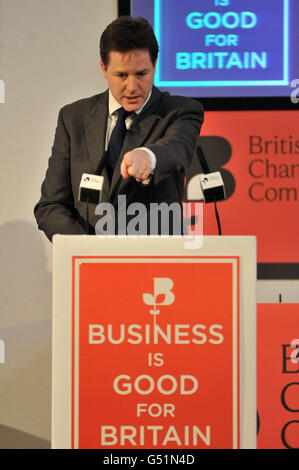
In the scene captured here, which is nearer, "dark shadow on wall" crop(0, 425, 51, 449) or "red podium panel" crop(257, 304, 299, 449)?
"red podium panel" crop(257, 304, 299, 449)

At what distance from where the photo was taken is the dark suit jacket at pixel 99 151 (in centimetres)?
172

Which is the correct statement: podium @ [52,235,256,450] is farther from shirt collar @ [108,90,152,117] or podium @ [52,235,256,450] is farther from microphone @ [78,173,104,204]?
shirt collar @ [108,90,152,117]

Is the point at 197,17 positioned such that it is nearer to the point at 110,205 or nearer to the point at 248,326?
the point at 110,205

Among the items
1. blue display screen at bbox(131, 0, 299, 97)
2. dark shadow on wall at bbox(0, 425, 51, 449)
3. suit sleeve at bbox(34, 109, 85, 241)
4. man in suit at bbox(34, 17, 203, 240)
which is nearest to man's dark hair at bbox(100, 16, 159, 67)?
man in suit at bbox(34, 17, 203, 240)

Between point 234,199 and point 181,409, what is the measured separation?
166 cm

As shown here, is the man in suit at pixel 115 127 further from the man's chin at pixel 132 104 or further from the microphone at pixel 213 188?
the microphone at pixel 213 188

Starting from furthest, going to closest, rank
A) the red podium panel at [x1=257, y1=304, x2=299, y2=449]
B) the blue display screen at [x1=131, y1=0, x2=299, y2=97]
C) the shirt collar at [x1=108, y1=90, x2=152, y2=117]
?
the blue display screen at [x1=131, y1=0, x2=299, y2=97] → the red podium panel at [x1=257, y1=304, x2=299, y2=449] → the shirt collar at [x1=108, y1=90, x2=152, y2=117]

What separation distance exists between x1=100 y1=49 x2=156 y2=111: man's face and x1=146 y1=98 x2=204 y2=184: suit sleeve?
0.09 m

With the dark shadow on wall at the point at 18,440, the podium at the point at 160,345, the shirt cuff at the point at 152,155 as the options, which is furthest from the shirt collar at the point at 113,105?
the dark shadow on wall at the point at 18,440

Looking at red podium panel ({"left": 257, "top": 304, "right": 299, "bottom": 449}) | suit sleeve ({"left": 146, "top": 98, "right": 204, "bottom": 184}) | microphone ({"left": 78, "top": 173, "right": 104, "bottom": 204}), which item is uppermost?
suit sleeve ({"left": 146, "top": 98, "right": 204, "bottom": 184})

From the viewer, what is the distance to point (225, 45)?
300 centimetres

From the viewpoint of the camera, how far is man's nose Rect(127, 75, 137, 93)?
1.79m

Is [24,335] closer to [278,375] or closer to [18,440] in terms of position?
[18,440]

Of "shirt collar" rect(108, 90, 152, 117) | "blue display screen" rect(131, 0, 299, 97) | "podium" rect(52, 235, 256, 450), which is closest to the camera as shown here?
"podium" rect(52, 235, 256, 450)
